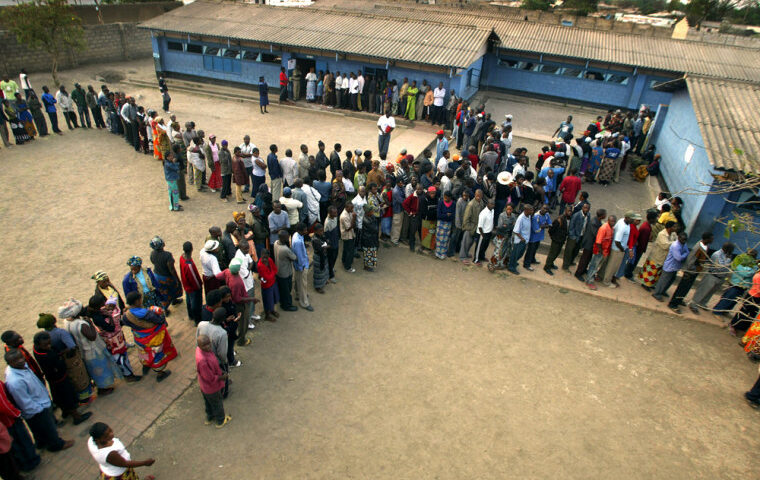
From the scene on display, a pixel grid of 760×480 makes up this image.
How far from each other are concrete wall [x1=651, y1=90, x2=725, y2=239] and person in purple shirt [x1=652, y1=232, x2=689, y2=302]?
0.98 meters

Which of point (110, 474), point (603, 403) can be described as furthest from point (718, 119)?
point (110, 474)

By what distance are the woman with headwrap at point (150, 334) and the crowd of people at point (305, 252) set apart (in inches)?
0.7

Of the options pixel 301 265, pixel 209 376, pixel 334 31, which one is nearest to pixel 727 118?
pixel 301 265

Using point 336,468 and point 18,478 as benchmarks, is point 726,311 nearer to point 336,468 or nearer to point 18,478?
point 336,468

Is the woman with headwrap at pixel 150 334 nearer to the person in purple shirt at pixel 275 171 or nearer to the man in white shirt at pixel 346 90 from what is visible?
the person in purple shirt at pixel 275 171

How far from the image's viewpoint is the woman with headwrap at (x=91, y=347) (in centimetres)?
555

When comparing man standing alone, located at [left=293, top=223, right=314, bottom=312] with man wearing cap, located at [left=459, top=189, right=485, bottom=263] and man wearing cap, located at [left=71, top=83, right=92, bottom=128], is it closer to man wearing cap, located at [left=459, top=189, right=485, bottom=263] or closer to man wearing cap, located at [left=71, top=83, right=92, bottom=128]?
man wearing cap, located at [left=459, top=189, right=485, bottom=263]

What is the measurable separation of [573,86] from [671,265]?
15361 mm

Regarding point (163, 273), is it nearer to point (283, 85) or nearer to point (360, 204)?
point (360, 204)

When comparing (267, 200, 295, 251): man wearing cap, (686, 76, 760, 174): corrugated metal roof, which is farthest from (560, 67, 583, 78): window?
(267, 200, 295, 251): man wearing cap

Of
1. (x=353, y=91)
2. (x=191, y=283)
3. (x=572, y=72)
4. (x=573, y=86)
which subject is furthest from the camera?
(x=573, y=86)

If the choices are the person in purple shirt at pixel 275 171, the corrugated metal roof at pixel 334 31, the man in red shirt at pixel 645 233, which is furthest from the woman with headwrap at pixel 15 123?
the man in red shirt at pixel 645 233

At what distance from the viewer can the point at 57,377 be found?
5.44 meters

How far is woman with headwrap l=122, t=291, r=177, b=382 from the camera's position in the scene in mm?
5910
